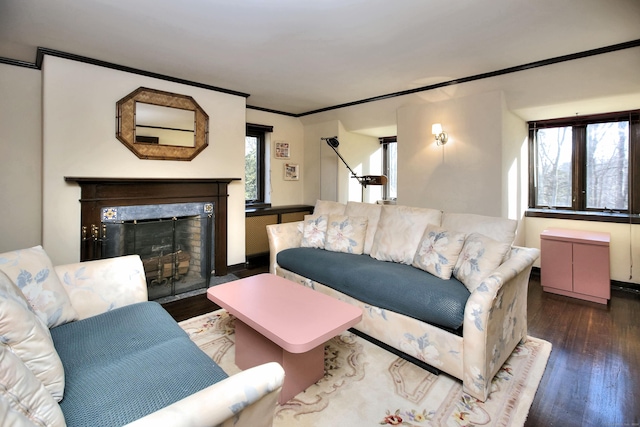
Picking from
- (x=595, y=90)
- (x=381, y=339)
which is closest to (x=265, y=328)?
(x=381, y=339)

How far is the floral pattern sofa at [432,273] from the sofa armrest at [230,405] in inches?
49.6

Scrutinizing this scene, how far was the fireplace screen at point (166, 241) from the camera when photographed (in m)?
3.16

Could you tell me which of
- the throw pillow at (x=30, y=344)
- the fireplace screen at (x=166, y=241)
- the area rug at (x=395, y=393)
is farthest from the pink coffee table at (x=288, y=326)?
the fireplace screen at (x=166, y=241)

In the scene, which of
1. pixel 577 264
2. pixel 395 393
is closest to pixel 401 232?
pixel 395 393

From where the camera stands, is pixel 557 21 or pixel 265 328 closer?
pixel 265 328

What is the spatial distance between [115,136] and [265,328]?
2.70 m

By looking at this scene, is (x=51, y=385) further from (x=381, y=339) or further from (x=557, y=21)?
(x=557, y=21)

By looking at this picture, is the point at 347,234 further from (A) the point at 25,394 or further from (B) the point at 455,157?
(A) the point at 25,394

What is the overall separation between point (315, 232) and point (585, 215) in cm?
316

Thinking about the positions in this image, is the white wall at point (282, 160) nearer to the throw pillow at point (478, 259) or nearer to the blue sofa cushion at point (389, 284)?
the blue sofa cushion at point (389, 284)

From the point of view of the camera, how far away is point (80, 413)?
3.33ft

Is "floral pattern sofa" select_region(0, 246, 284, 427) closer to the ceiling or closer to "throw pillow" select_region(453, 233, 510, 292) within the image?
"throw pillow" select_region(453, 233, 510, 292)

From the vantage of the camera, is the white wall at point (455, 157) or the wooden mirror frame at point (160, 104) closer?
the wooden mirror frame at point (160, 104)

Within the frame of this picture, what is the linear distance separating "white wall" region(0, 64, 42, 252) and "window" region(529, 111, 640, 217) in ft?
18.4
